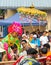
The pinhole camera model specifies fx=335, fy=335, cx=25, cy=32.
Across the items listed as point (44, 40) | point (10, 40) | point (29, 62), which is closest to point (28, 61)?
point (29, 62)

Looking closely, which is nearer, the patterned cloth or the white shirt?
the patterned cloth

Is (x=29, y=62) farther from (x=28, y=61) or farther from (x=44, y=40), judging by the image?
(x=44, y=40)

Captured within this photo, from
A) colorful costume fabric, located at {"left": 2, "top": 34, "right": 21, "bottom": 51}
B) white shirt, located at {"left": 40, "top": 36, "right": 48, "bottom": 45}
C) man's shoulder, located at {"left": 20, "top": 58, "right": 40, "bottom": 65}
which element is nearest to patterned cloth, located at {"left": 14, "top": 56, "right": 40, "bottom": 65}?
man's shoulder, located at {"left": 20, "top": 58, "right": 40, "bottom": 65}

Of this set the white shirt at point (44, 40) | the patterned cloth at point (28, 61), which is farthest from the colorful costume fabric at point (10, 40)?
the white shirt at point (44, 40)

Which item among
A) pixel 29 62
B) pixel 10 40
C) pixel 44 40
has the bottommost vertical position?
pixel 44 40

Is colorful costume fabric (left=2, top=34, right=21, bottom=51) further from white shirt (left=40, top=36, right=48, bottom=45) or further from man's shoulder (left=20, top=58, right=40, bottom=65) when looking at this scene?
white shirt (left=40, top=36, right=48, bottom=45)

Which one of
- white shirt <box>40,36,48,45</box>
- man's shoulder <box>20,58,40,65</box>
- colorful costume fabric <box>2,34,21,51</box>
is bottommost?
white shirt <box>40,36,48,45</box>

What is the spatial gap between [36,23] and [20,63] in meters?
15.6

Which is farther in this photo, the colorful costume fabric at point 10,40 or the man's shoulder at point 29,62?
the colorful costume fabric at point 10,40

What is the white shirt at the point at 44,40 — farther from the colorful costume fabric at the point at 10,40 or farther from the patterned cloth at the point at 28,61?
the patterned cloth at the point at 28,61

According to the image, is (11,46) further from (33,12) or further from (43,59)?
(33,12)
